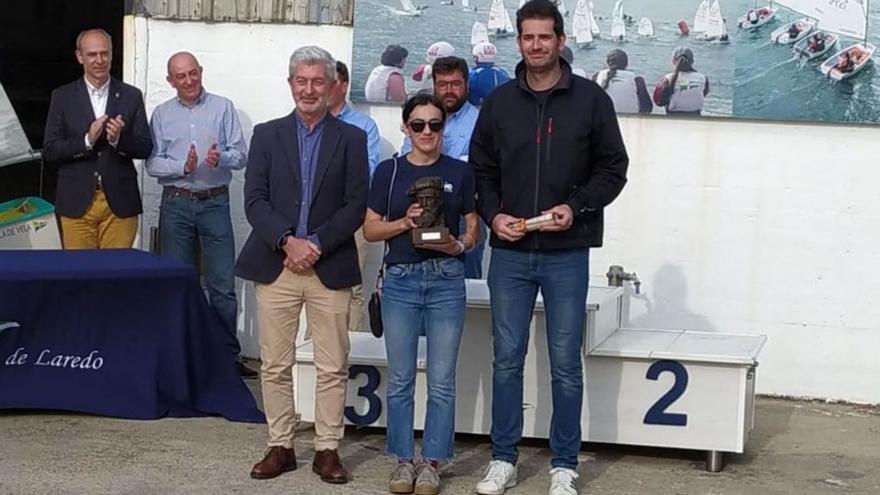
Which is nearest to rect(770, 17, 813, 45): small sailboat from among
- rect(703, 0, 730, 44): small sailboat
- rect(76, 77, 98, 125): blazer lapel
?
rect(703, 0, 730, 44): small sailboat

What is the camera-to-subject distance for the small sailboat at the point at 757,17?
7.41 metres

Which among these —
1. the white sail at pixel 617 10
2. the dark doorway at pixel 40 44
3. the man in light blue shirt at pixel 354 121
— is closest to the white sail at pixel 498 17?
the white sail at pixel 617 10

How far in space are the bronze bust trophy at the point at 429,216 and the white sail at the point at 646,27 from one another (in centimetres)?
246

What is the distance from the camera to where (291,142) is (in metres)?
5.75

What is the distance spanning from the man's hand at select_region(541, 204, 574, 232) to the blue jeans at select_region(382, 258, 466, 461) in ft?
1.49

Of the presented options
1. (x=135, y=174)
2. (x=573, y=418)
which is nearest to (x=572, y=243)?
(x=573, y=418)

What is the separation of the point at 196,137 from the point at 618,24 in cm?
238

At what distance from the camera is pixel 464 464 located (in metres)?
6.20

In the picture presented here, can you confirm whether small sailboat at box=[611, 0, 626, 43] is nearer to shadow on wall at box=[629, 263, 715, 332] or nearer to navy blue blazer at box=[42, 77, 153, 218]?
shadow on wall at box=[629, 263, 715, 332]

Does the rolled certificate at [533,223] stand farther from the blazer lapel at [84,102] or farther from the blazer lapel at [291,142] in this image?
the blazer lapel at [84,102]

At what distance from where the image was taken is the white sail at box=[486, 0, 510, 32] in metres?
7.71

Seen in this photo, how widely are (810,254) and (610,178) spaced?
7.93 feet

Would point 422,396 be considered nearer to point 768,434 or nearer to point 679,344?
point 679,344

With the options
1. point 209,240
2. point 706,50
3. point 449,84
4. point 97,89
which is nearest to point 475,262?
point 449,84
